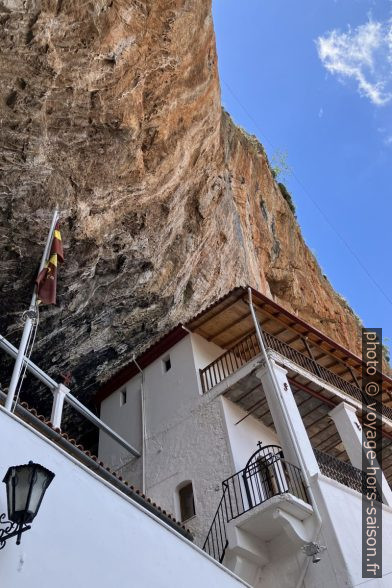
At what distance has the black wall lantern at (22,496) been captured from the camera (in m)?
4.96

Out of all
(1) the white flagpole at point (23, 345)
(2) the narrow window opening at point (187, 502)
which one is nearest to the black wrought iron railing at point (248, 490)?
(2) the narrow window opening at point (187, 502)

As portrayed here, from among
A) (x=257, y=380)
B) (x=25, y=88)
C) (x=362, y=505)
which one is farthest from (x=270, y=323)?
(x=25, y=88)

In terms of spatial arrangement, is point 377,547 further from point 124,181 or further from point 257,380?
point 124,181

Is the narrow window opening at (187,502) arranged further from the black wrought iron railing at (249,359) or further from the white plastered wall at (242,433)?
the black wrought iron railing at (249,359)

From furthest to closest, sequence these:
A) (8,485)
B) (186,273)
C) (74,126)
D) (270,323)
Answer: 1. (186,273)
2. (270,323)
3. (74,126)
4. (8,485)

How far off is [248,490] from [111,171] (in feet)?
25.1

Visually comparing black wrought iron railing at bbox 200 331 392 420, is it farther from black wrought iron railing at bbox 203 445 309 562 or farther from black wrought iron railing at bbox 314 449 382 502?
black wrought iron railing at bbox 203 445 309 562

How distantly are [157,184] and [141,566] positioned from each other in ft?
30.6

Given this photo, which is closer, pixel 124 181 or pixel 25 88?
pixel 25 88

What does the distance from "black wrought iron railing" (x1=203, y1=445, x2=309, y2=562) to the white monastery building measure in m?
0.04

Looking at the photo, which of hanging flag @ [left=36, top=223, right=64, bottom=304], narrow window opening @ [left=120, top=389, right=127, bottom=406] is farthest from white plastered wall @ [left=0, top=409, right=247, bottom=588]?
narrow window opening @ [left=120, top=389, right=127, bottom=406]

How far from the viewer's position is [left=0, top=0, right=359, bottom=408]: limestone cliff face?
10.1m

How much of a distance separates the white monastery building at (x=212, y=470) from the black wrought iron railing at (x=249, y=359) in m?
0.06

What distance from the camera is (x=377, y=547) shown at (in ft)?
30.8
